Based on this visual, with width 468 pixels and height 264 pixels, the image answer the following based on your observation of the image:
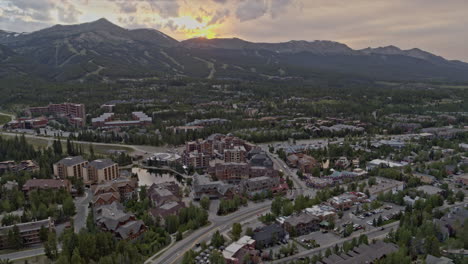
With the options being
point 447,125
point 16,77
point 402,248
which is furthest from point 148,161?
point 16,77

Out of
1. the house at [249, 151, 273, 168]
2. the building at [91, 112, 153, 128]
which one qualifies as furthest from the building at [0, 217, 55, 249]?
the building at [91, 112, 153, 128]

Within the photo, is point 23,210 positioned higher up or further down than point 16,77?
further down

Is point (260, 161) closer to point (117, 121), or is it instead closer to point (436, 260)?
point (436, 260)

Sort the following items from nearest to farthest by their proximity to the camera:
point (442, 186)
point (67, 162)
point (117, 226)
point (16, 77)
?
1. point (117, 226)
2. point (442, 186)
3. point (67, 162)
4. point (16, 77)

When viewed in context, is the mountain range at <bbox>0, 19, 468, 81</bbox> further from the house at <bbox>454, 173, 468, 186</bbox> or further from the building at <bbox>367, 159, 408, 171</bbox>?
the house at <bbox>454, 173, 468, 186</bbox>

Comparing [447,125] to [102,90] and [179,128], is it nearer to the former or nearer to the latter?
[179,128]

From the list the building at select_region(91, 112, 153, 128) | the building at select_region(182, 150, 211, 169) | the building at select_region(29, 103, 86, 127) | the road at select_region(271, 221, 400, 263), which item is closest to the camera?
the road at select_region(271, 221, 400, 263)
